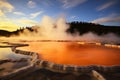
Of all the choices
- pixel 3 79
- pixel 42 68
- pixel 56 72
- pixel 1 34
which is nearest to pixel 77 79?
pixel 56 72

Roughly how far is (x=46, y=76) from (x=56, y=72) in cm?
61

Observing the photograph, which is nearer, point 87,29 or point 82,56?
point 82,56

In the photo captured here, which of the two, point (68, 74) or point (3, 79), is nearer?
point (3, 79)

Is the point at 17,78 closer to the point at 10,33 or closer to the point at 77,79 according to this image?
the point at 77,79

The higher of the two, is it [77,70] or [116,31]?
[116,31]

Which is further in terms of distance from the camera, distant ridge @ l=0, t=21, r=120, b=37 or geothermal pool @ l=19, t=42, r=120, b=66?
distant ridge @ l=0, t=21, r=120, b=37

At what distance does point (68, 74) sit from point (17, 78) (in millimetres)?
1833

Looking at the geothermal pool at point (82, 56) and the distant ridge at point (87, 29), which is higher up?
the distant ridge at point (87, 29)

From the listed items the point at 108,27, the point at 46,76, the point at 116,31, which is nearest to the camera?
the point at 46,76

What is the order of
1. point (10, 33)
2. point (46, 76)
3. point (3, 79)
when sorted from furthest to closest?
point (10, 33)
point (46, 76)
point (3, 79)

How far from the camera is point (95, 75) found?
5.59m

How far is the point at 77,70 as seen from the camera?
6.11 metres

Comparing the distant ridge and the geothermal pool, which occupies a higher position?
the distant ridge

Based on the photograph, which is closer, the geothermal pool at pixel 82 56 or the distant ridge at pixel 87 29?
the geothermal pool at pixel 82 56
